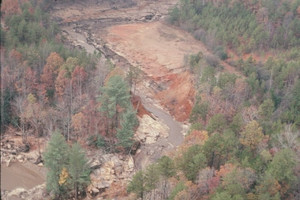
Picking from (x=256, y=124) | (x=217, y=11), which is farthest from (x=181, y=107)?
(x=217, y=11)

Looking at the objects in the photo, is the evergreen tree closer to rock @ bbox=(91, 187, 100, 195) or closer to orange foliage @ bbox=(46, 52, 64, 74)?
rock @ bbox=(91, 187, 100, 195)

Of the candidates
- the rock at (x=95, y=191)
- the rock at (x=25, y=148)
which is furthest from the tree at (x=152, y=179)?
the rock at (x=25, y=148)

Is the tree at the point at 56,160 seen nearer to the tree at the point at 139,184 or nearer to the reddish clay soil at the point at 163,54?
the tree at the point at 139,184

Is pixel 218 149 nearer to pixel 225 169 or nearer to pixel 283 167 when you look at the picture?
pixel 225 169

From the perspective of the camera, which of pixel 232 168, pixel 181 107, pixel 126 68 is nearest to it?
pixel 232 168

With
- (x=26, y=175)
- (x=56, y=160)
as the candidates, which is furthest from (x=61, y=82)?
(x=56, y=160)

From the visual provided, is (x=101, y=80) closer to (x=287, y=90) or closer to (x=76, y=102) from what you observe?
(x=76, y=102)

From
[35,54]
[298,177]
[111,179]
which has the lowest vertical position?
[111,179]
